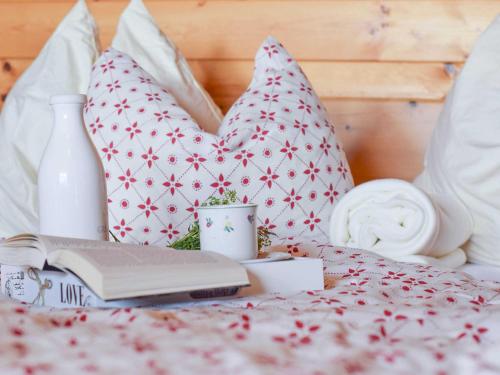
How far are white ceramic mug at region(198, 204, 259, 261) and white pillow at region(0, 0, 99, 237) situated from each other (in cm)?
71

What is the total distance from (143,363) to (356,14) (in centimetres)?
143

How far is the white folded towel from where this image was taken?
4.37 ft

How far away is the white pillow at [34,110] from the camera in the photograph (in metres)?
1.60

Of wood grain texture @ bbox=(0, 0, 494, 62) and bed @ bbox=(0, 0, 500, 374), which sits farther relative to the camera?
wood grain texture @ bbox=(0, 0, 494, 62)

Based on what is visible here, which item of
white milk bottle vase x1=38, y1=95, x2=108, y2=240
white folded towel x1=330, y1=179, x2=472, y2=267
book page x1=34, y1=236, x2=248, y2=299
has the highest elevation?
white milk bottle vase x1=38, y1=95, x2=108, y2=240

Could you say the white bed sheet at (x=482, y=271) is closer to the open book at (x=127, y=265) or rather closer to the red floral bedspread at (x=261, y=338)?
the red floral bedspread at (x=261, y=338)

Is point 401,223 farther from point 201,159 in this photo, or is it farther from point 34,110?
point 34,110

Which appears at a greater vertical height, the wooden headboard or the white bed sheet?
the wooden headboard

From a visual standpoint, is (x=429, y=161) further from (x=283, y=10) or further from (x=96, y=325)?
(x=96, y=325)

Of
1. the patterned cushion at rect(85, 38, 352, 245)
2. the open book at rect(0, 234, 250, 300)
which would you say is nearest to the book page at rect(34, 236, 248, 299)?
the open book at rect(0, 234, 250, 300)

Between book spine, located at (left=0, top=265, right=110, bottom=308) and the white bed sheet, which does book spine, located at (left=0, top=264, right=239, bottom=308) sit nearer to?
book spine, located at (left=0, top=265, right=110, bottom=308)

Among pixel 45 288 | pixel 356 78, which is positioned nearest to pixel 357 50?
pixel 356 78

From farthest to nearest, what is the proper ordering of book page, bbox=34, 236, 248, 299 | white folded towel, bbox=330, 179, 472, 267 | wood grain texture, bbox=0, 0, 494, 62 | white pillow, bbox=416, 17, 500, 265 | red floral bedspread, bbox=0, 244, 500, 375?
wood grain texture, bbox=0, 0, 494, 62 → white pillow, bbox=416, 17, 500, 265 → white folded towel, bbox=330, 179, 472, 267 → book page, bbox=34, 236, 248, 299 → red floral bedspread, bbox=0, 244, 500, 375

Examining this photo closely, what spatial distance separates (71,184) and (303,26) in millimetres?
1064
